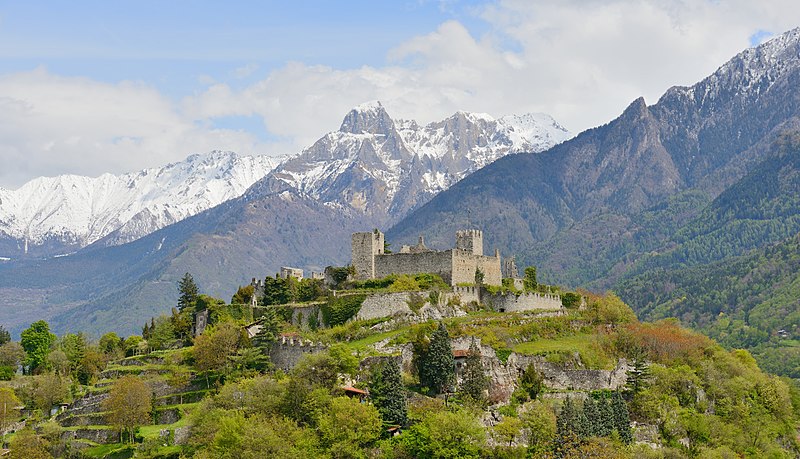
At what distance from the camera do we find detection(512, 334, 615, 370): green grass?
83812 millimetres

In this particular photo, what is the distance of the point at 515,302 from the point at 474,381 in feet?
79.8

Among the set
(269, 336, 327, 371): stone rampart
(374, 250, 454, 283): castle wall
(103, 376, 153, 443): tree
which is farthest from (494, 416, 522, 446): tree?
(103, 376, 153, 443): tree

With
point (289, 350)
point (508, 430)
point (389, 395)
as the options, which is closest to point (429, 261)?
point (289, 350)

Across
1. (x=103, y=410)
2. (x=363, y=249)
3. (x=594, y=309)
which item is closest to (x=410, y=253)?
(x=363, y=249)

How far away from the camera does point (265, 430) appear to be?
6981 centimetres

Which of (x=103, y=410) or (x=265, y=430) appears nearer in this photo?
(x=265, y=430)

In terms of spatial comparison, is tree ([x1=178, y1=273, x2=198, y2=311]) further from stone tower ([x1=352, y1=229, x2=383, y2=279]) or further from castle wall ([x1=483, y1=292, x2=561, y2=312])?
castle wall ([x1=483, y1=292, x2=561, y2=312])

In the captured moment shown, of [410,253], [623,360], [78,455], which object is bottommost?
[78,455]

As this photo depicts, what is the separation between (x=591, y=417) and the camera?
236ft

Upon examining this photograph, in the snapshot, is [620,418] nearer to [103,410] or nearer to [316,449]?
[316,449]

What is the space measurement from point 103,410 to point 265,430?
23768mm

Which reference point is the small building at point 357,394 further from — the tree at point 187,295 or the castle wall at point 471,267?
the tree at point 187,295

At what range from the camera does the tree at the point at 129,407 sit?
8162cm

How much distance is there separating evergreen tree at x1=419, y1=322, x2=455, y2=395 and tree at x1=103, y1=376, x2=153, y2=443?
23.6m
